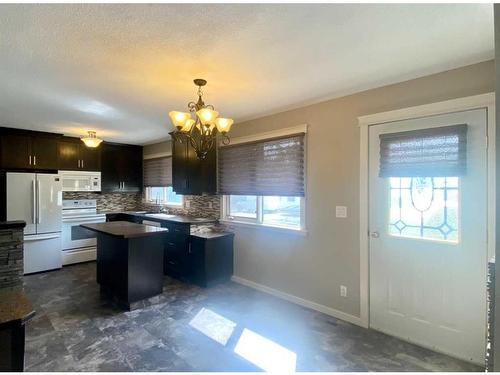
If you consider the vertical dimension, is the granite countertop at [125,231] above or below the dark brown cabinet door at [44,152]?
below

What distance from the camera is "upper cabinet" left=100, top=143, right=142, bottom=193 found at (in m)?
5.85

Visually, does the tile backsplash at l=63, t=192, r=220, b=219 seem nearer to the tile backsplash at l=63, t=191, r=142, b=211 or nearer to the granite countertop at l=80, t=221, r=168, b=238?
the tile backsplash at l=63, t=191, r=142, b=211

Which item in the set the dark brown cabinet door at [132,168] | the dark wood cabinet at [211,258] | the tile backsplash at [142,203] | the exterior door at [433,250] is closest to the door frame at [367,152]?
the exterior door at [433,250]

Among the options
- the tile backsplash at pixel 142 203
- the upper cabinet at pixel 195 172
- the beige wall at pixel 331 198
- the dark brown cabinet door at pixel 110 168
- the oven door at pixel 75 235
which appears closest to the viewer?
the beige wall at pixel 331 198

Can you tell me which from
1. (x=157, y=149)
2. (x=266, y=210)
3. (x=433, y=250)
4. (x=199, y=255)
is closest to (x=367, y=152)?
(x=433, y=250)

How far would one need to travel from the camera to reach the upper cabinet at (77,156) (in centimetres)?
517

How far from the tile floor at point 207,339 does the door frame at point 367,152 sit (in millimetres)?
477

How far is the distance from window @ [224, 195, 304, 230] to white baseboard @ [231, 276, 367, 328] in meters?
0.86

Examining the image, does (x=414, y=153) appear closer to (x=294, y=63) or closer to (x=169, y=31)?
(x=294, y=63)

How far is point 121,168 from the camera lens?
609 centimetres

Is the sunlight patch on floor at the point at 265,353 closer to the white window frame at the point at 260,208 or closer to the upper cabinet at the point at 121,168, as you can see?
the white window frame at the point at 260,208

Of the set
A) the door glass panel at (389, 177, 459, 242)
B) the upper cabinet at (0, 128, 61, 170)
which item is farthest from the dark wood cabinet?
the upper cabinet at (0, 128, 61, 170)

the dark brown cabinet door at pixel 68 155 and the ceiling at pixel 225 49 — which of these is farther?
the dark brown cabinet door at pixel 68 155

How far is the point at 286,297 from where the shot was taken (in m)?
3.49
